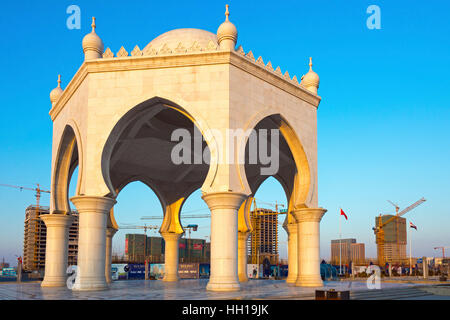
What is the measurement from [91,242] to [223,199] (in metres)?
7.11

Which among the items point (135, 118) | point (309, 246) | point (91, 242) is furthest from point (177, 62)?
point (309, 246)

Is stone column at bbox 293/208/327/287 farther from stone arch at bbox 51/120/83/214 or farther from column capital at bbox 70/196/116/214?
stone arch at bbox 51/120/83/214

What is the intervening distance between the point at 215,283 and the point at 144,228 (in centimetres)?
15843

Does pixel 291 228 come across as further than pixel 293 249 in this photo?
No

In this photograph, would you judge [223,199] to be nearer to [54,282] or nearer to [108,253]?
[54,282]

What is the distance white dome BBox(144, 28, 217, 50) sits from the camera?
30125mm

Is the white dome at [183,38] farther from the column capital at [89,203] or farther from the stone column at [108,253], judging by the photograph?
the stone column at [108,253]

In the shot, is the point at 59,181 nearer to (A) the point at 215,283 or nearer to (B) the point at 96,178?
(B) the point at 96,178

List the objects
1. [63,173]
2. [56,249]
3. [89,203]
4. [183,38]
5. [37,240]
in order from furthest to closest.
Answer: [37,240], [63,173], [183,38], [56,249], [89,203]

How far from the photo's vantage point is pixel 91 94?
25625mm

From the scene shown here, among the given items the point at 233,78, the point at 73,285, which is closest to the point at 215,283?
the point at 73,285

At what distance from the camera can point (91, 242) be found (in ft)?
78.2

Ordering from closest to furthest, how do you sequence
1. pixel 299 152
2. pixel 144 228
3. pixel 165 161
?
1. pixel 299 152
2. pixel 165 161
3. pixel 144 228

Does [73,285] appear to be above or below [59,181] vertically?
below
